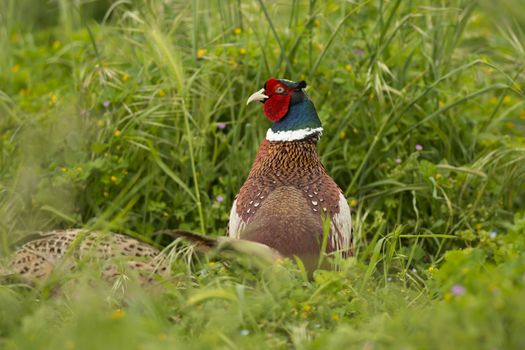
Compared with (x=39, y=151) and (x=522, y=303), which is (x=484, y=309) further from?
(x=39, y=151)

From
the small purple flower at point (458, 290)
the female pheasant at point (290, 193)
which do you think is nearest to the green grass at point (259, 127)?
the female pheasant at point (290, 193)

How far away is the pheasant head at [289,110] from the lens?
186 inches

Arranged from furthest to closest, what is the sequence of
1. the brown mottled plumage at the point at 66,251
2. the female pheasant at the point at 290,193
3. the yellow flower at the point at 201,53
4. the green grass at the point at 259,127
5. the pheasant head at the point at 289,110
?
1. the yellow flower at the point at 201,53
2. the green grass at the point at 259,127
3. the pheasant head at the point at 289,110
4. the brown mottled plumage at the point at 66,251
5. the female pheasant at the point at 290,193

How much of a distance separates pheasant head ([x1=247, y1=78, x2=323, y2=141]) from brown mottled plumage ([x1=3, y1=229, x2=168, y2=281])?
0.86m

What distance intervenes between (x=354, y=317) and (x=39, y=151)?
7.99ft

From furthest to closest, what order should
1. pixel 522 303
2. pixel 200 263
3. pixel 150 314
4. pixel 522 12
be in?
1. pixel 522 12
2. pixel 200 263
3. pixel 150 314
4. pixel 522 303

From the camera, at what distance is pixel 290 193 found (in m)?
4.45

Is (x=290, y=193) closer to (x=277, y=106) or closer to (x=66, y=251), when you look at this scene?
(x=277, y=106)

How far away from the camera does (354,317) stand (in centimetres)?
363

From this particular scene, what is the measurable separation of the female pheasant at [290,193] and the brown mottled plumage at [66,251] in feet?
1.54

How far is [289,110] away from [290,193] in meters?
0.50

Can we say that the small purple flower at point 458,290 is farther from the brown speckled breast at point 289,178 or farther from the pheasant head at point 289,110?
the pheasant head at point 289,110

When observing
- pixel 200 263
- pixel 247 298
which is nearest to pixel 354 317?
pixel 247 298

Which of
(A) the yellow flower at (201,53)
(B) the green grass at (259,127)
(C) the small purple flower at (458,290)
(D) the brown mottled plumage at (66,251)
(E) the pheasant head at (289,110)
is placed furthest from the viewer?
(A) the yellow flower at (201,53)
